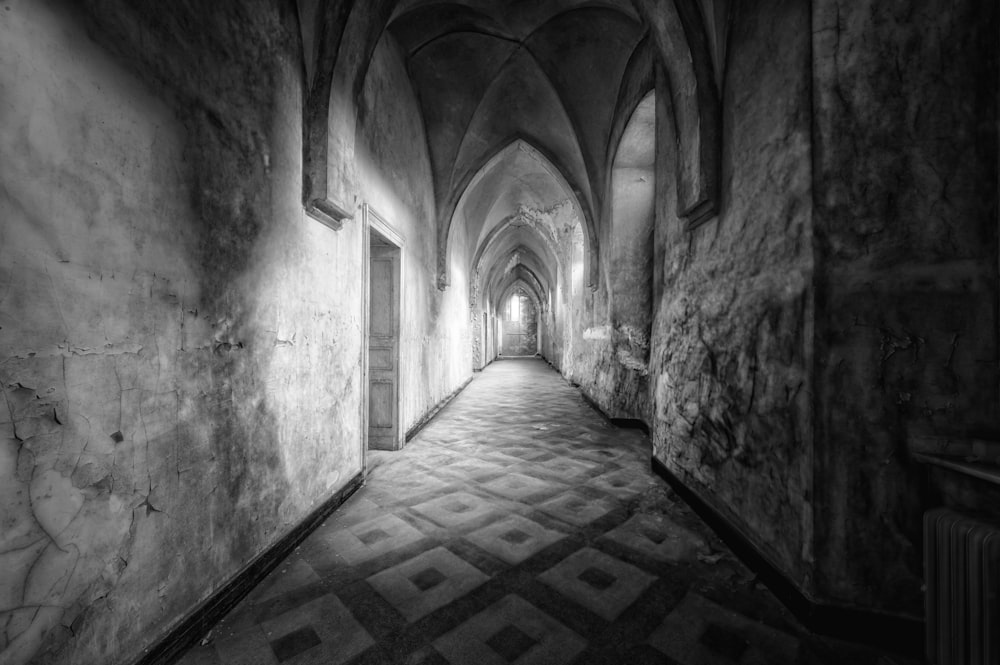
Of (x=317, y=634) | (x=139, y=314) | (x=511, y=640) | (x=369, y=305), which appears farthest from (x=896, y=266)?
(x=369, y=305)

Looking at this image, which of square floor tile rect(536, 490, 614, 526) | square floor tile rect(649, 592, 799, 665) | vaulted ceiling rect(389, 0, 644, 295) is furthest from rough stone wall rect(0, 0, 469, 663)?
vaulted ceiling rect(389, 0, 644, 295)

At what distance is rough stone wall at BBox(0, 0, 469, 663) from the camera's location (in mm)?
1167

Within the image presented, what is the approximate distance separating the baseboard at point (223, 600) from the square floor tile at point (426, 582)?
2.03 ft

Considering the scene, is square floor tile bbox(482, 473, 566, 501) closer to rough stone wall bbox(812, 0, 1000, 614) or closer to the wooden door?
the wooden door

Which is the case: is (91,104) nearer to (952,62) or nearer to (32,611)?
(32,611)

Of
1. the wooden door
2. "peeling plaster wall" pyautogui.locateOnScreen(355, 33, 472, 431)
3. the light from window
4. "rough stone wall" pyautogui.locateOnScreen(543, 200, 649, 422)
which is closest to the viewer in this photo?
"peeling plaster wall" pyautogui.locateOnScreen(355, 33, 472, 431)

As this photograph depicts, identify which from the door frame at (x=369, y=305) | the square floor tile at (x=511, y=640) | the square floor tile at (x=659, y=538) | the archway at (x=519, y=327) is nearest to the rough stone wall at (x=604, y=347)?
the square floor tile at (x=659, y=538)

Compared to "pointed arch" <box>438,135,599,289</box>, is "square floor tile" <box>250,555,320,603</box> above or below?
below

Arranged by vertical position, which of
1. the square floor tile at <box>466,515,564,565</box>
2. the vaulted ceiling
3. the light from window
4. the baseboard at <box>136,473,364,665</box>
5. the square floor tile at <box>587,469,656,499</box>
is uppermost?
the vaulted ceiling

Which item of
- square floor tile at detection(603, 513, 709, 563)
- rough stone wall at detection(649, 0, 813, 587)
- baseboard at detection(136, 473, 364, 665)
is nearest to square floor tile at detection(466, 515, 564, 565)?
square floor tile at detection(603, 513, 709, 563)

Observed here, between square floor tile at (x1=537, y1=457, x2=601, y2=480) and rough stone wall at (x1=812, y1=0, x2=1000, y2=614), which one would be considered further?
square floor tile at (x1=537, y1=457, x2=601, y2=480)

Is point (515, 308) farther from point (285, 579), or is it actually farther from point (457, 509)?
point (285, 579)

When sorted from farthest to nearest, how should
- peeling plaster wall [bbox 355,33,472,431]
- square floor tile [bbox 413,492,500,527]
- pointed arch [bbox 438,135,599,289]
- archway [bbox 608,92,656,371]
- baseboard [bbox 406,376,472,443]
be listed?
pointed arch [bbox 438,135,599,289] → archway [bbox 608,92,656,371] → baseboard [bbox 406,376,472,443] → peeling plaster wall [bbox 355,33,472,431] → square floor tile [bbox 413,492,500,527]

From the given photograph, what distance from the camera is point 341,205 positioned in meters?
2.93
